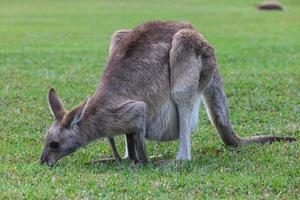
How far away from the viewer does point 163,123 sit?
22.8ft

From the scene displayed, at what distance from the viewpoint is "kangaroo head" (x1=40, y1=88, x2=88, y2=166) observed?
21.5ft

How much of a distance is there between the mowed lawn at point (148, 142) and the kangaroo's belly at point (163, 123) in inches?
13.0

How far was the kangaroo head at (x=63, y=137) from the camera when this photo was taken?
6543 millimetres

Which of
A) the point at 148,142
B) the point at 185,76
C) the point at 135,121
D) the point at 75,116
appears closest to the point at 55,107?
the point at 75,116

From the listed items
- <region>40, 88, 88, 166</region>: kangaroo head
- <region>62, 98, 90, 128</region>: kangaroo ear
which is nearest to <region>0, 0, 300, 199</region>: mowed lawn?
<region>40, 88, 88, 166</region>: kangaroo head

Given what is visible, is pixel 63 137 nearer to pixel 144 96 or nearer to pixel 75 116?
pixel 75 116

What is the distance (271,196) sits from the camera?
17.7ft

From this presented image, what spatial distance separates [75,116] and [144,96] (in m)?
0.71

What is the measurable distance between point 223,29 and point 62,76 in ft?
34.7

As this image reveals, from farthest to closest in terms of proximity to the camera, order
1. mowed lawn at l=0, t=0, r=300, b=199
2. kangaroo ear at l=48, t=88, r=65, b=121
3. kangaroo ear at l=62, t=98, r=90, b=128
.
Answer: kangaroo ear at l=48, t=88, r=65, b=121 → kangaroo ear at l=62, t=98, r=90, b=128 → mowed lawn at l=0, t=0, r=300, b=199

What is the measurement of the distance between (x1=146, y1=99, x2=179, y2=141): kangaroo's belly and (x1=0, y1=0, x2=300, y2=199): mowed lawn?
1.09ft

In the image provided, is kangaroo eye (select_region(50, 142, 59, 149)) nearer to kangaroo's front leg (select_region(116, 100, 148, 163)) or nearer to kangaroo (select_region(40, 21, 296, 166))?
kangaroo (select_region(40, 21, 296, 166))

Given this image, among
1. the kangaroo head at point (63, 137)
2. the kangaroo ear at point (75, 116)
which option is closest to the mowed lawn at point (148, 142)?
the kangaroo head at point (63, 137)

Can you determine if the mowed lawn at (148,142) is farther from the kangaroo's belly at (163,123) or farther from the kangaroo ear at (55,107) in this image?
the kangaroo ear at (55,107)
